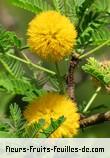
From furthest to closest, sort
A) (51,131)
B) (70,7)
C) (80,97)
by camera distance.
→ (80,97) → (70,7) → (51,131)

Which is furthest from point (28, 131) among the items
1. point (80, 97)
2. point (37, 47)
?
point (80, 97)

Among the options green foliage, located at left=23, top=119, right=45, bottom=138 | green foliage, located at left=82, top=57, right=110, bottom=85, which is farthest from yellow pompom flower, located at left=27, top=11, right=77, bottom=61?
green foliage, located at left=23, top=119, right=45, bottom=138

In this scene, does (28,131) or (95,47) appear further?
(95,47)

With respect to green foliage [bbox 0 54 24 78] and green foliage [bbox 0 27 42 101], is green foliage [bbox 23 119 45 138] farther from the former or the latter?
green foliage [bbox 0 54 24 78]

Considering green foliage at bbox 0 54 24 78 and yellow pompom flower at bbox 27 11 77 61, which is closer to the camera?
yellow pompom flower at bbox 27 11 77 61

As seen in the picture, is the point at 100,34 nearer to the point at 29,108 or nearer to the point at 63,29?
the point at 63,29

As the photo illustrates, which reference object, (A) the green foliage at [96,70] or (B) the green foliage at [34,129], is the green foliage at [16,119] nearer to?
(B) the green foliage at [34,129]

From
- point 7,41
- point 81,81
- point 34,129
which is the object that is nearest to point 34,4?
point 7,41
